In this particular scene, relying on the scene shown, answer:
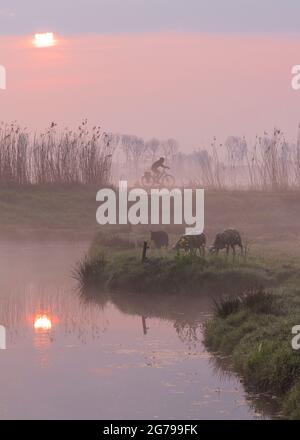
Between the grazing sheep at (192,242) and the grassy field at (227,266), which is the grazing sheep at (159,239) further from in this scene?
the grazing sheep at (192,242)

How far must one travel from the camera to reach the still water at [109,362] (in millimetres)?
10430

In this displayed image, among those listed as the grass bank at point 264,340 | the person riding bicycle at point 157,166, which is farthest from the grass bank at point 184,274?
the person riding bicycle at point 157,166

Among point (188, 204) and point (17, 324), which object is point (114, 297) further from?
point (188, 204)

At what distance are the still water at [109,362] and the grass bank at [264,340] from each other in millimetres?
265

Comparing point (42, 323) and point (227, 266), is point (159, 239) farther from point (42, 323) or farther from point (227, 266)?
point (42, 323)

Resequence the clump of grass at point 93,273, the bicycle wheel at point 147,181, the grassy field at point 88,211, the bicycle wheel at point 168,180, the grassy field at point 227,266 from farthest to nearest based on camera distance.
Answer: the bicycle wheel at point 147,181 < the bicycle wheel at point 168,180 < the grassy field at point 88,211 < the clump of grass at point 93,273 < the grassy field at point 227,266

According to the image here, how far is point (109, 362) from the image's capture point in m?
12.7

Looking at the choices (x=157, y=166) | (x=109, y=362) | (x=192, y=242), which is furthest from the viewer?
(x=157, y=166)

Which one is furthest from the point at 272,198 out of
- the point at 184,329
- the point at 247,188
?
the point at 184,329

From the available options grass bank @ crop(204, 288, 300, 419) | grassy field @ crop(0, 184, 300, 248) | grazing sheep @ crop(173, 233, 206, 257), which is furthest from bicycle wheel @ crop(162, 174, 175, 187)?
grass bank @ crop(204, 288, 300, 419)

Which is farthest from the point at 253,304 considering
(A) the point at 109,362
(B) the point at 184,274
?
(B) the point at 184,274

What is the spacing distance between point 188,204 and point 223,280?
1437cm

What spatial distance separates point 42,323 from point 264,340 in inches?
218

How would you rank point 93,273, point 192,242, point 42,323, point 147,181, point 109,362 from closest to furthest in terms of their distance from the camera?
point 109,362, point 42,323, point 192,242, point 93,273, point 147,181
